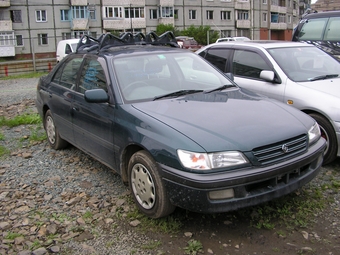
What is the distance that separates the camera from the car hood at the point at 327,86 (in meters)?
5.15

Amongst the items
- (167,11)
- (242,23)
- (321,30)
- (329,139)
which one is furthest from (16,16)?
(329,139)

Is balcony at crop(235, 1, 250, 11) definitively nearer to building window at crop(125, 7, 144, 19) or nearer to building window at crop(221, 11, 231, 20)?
building window at crop(221, 11, 231, 20)

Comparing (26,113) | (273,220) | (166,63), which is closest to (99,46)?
(166,63)

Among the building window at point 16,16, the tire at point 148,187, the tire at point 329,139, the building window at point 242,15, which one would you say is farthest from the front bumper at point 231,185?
the building window at point 242,15

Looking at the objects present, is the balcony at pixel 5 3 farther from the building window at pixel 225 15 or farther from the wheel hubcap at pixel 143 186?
the wheel hubcap at pixel 143 186

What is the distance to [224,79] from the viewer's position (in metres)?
4.93


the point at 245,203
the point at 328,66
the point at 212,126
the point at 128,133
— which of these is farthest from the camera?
the point at 328,66

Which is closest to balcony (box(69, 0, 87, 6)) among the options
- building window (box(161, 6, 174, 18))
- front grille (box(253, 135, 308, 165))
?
building window (box(161, 6, 174, 18))

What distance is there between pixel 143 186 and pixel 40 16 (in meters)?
45.2

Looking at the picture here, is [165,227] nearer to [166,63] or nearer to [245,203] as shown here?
[245,203]

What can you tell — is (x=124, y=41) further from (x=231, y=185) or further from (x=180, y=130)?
(x=231, y=185)

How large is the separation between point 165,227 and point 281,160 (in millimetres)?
1221

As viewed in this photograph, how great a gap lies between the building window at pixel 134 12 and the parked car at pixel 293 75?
144 ft

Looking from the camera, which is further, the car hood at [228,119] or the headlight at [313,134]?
the headlight at [313,134]
